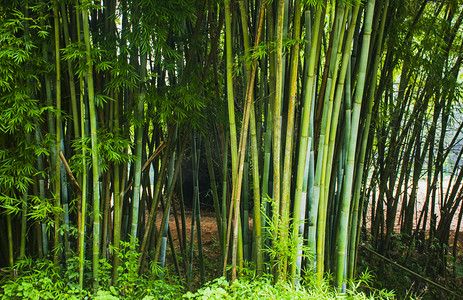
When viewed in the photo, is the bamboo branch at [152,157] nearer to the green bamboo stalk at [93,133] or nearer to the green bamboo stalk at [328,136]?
the green bamboo stalk at [93,133]

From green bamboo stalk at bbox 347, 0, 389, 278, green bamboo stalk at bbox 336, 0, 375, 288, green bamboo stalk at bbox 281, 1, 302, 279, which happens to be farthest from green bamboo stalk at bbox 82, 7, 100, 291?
green bamboo stalk at bbox 347, 0, 389, 278

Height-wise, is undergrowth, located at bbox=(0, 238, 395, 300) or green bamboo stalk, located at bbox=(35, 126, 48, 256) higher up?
green bamboo stalk, located at bbox=(35, 126, 48, 256)

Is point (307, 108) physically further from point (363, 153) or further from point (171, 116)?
point (171, 116)

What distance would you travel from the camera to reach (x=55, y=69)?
1850mm

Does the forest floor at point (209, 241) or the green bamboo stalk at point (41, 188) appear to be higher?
the green bamboo stalk at point (41, 188)

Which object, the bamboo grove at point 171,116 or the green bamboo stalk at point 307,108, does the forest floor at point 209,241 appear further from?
the green bamboo stalk at point 307,108

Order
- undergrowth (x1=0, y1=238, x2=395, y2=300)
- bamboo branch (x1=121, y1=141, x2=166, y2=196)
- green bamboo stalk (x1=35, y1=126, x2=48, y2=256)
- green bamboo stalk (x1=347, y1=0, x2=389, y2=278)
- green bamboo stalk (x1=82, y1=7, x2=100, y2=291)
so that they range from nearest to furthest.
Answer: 1. undergrowth (x1=0, y1=238, x2=395, y2=300)
2. green bamboo stalk (x1=82, y1=7, x2=100, y2=291)
3. green bamboo stalk (x1=35, y1=126, x2=48, y2=256)
4. green bamboo stalk (x1=347, y1=0, x2=389, y2=278)
5. bamboo branch (x1=121, y1=141, x2=166, y2=196)

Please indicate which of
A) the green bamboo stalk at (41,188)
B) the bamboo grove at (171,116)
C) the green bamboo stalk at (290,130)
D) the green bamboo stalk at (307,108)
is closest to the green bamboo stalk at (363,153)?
the bamboo grove at (171,116)

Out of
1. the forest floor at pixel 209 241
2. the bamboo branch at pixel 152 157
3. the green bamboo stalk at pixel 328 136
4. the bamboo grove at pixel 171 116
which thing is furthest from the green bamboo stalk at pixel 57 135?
the green bamboo stalk at pixel 328 136

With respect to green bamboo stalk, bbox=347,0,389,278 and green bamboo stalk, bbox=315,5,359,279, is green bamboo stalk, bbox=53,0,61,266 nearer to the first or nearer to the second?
green bamboo stalk, bbox=315,5,359,279

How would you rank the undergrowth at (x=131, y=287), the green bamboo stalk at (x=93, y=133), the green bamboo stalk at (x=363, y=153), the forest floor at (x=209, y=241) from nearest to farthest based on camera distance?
the undergrowth at (x=131, y=287)
the green bamboo stalk at (x=93, y=133)
the green bamboo stalk at (x=363, y=153)
the forest floor at (x=209, y=241)

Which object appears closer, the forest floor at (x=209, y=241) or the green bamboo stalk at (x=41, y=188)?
the green bamboo stalk at (x=41, y=188)

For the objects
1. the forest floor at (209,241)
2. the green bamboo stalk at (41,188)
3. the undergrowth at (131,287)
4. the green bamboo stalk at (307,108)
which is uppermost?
the green bamboo stalk at (307,108)

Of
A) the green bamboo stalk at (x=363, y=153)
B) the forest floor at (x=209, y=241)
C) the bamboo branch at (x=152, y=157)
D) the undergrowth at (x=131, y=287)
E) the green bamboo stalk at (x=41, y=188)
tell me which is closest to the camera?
the undergrowth at (x=131, y=287)
